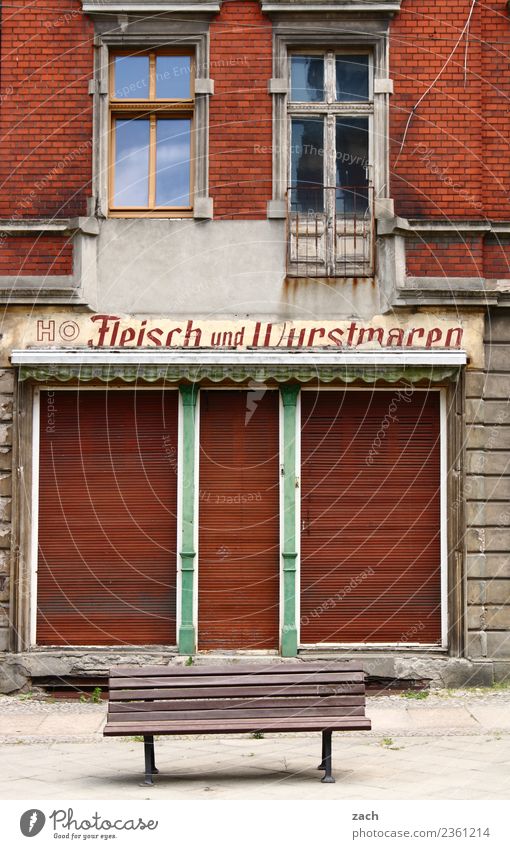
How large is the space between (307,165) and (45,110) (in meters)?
2.93

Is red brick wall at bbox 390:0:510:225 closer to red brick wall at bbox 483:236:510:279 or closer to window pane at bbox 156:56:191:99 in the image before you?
red brick wall at bbox 483:236:510:279

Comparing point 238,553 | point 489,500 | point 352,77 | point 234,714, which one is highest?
point 352,77

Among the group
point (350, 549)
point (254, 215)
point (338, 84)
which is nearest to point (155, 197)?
point (254, 215)

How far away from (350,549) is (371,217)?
11.8 ft

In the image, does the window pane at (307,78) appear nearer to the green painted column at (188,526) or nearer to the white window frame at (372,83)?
the white window frame at (372,83)

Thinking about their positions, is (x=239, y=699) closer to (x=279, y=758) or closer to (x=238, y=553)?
(x=279, y=758)

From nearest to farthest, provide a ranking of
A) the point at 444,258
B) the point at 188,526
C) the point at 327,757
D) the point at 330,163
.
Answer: the point at 327,757 → the point at 188,526 → the point at 444,258 → the point at 330,163

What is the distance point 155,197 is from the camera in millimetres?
14562

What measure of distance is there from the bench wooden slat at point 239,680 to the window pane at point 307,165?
6.19 metres

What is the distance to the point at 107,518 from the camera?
14.2 m

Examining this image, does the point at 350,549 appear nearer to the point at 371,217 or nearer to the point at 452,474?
the point at 452,474

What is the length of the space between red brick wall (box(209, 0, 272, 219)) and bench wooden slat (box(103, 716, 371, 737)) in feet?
20.9

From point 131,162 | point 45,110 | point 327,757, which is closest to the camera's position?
point 327,757

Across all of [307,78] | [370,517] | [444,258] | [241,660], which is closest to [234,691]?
[241,660]
